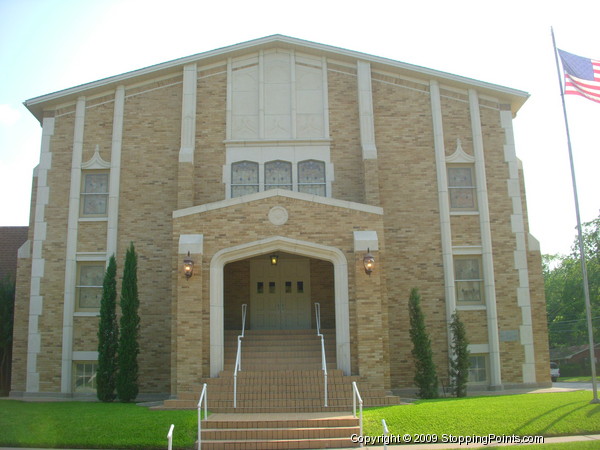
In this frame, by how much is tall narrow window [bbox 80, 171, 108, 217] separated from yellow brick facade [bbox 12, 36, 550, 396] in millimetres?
271

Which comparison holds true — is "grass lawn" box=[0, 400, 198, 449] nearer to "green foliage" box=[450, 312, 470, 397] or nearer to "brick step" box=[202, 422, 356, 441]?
"brick step" box=[202, 422, 356, 441]

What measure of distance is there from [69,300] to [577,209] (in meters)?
14.3

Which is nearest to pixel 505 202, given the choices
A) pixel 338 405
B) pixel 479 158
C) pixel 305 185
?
pixel 479 158

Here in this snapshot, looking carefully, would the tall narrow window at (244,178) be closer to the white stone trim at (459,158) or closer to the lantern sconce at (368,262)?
the lantern sconce at (368,262)

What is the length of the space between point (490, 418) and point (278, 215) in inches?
279

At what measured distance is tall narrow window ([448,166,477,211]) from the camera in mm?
18953

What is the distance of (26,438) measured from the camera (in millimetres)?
10953

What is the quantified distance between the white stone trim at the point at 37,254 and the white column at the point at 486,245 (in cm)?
1350

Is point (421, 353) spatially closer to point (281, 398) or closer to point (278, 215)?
point (281, 398)

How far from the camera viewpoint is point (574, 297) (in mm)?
43562

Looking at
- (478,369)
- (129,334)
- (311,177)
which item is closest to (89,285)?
(129,334)

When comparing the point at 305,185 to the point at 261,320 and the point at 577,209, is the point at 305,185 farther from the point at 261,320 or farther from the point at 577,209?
the point at 577,209

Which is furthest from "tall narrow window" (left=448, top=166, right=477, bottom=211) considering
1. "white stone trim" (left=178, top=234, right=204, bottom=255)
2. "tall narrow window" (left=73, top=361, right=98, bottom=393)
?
"tall narrow window" (left=73, top=361, right=98, bottom=393)

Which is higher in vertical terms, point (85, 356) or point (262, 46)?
point (262, 46)
